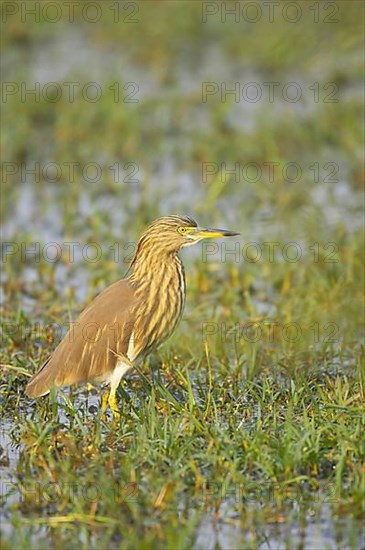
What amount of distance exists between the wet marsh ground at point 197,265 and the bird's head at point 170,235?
61 cm

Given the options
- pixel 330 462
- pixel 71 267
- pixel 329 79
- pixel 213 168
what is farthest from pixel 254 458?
pixel 329 79

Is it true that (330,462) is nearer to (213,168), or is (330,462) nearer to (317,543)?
(317,543)

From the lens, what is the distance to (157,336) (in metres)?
6.25

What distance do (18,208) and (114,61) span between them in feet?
12.3

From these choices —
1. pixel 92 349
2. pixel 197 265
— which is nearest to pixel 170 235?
pixel 92 349

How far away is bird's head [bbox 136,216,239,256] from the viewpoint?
21.1ft

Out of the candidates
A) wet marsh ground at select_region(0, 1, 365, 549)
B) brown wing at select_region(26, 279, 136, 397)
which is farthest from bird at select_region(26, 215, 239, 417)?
wet marsh ground at select_region(0, 1, 365, 549)

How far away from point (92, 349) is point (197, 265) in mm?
2122

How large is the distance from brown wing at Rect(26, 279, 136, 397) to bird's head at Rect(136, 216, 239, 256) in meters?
0.35

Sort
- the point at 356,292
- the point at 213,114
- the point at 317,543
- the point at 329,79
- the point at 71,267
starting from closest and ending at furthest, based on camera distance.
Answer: the point at 317,543, the point at 356,292, the point at 71,267, the point at 213,114, the point at 329,79

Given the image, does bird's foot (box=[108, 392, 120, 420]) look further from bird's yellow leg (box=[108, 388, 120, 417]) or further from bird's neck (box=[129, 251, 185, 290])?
bird's neck (box=[129, 251, 185, 290])

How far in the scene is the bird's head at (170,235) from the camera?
6445mm

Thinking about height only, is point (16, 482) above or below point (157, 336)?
below

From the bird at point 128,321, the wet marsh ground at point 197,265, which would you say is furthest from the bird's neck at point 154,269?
the wet marsh ground at point 197,265
